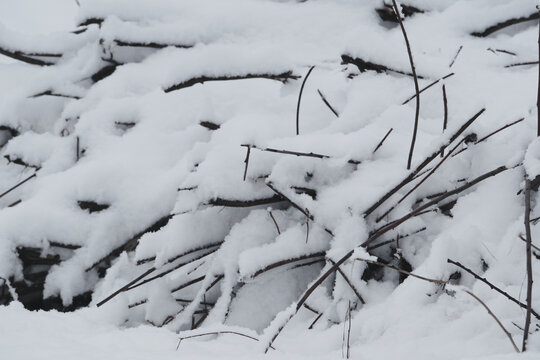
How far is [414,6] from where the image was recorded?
1773 millimetres

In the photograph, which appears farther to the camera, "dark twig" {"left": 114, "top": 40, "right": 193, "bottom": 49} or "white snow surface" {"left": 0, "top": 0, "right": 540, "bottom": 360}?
"dark twig" {"left": 114, "top": 40, "right": 193, "bottom": 49}

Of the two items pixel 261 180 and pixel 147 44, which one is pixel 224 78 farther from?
pixel 147 44

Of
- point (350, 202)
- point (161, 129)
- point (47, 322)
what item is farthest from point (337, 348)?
point (161, 129)

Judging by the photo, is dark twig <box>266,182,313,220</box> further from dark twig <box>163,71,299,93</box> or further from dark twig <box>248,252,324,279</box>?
dark twig <box>163,71,299,93</box>

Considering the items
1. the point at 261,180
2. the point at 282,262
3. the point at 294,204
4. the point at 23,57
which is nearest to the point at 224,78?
the point at 261,180

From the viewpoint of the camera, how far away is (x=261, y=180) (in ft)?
3.53

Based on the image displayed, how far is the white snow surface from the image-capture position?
0.78 meters

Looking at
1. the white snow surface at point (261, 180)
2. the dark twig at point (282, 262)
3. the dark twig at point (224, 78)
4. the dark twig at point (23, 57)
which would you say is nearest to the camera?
the white snow surface at point (261, 180)

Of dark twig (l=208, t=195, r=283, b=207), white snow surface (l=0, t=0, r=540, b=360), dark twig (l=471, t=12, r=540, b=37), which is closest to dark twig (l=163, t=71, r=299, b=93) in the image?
white snow surface (l=0, t=0, r=540, b=360)

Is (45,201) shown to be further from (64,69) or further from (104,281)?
(64,69)

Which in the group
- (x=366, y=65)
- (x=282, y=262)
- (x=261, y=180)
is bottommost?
(x=282, y=262)

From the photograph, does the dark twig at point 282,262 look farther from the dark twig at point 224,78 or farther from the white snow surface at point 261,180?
the dark twig at point 224,78

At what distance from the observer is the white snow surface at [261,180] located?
2.56 feet

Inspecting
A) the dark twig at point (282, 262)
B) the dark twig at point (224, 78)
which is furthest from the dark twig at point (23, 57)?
the dark twig at point (282, 262)
